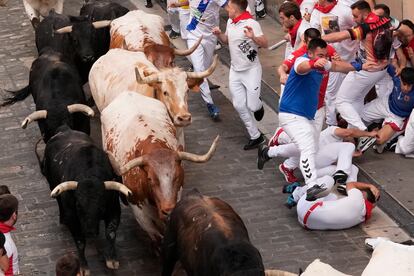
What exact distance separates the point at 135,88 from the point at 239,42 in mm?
1653

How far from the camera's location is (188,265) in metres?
10.3

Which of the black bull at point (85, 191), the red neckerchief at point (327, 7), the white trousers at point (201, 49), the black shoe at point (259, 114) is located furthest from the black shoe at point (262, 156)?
the black bull at point (85, 191)

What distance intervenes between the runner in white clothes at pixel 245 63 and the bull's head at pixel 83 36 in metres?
2.03

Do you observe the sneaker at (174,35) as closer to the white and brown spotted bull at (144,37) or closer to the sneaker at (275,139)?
the white and brown spotted bull at (144,37)

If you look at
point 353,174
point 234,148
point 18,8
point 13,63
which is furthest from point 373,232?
point 18,8

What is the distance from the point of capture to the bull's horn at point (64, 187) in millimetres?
11250

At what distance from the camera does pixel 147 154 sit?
451 inches

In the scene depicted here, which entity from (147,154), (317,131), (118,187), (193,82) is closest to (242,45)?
(193,82)

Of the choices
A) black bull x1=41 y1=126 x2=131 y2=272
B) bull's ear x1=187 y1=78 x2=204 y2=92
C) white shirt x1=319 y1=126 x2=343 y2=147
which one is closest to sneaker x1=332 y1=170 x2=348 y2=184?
white shirt x1=319 y1=126 x2=343 y2=147

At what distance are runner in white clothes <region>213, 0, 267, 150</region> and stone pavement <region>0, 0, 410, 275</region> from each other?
0.47 metres

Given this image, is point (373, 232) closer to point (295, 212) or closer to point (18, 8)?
point (295, 212)

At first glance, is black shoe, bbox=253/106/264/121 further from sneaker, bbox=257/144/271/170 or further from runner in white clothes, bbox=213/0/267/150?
sneaker, bbox=257/144/271/170

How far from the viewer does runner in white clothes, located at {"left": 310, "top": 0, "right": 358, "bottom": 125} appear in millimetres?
14469

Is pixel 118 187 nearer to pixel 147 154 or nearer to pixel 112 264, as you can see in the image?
pixel 147 154
